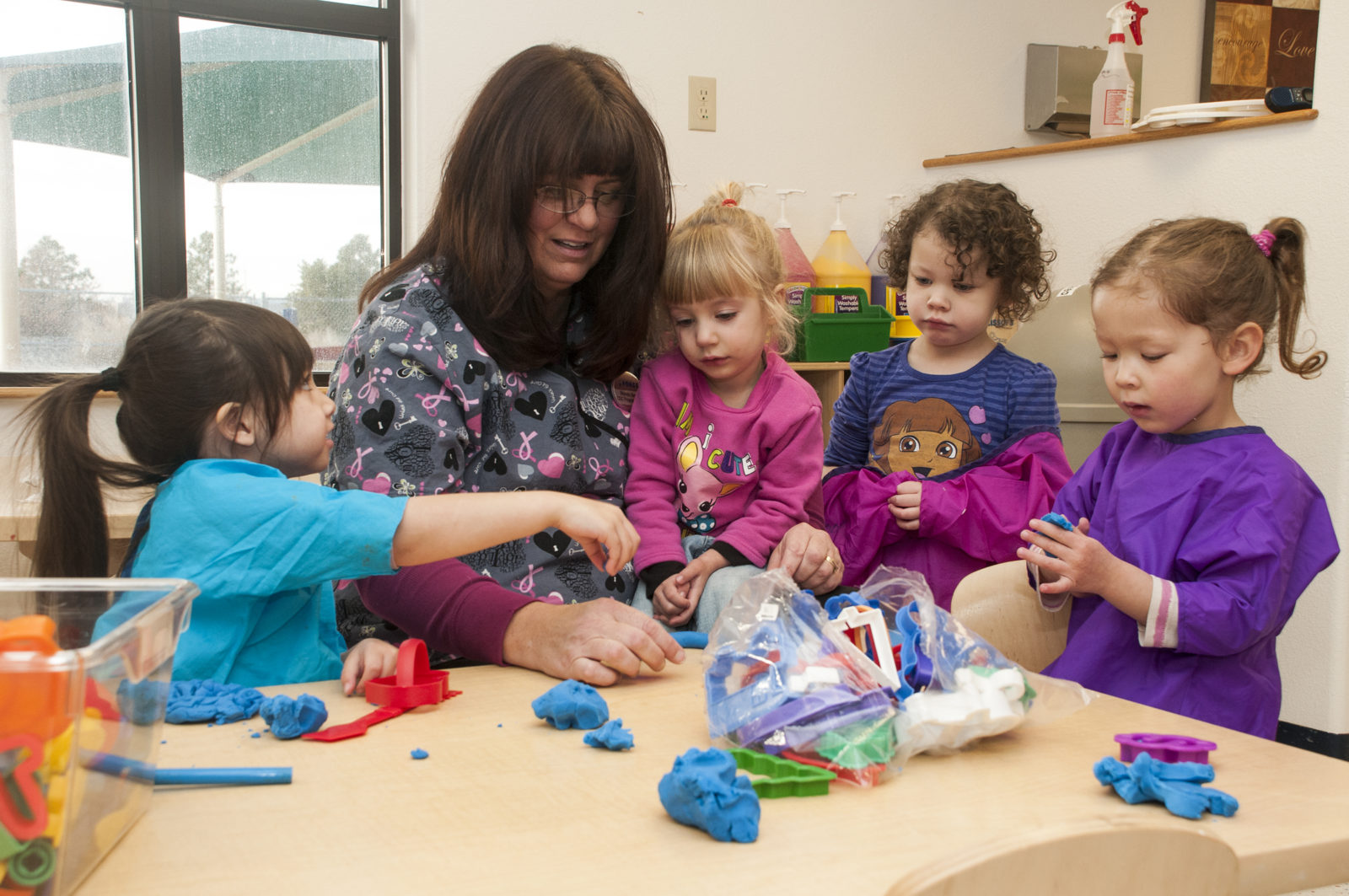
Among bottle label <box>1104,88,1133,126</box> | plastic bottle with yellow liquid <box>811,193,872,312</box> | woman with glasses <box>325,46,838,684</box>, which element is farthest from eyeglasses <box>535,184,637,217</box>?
bottle label <box>1104,88,1133,126</box>

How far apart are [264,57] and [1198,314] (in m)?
2.68

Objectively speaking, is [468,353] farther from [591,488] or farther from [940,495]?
[940,495]

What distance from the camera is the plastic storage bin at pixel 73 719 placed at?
45 centimetres

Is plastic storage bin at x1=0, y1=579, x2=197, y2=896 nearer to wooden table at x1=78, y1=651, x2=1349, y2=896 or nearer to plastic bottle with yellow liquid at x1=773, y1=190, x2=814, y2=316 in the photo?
wooden table at x1=78, y1=651, x2=1349, y2=896

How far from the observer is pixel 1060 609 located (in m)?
1.12

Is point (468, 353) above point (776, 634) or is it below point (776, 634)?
above

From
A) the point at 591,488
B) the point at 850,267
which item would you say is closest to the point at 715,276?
the point at 591,488

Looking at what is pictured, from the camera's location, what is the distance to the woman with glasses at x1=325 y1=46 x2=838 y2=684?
1.12 m

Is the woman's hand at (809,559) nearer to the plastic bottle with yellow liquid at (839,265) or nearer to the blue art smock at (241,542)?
the blue art smock at (241,542)

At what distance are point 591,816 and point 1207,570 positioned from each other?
0.74 m

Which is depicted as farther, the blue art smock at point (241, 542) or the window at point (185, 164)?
the window at point (185, 164)

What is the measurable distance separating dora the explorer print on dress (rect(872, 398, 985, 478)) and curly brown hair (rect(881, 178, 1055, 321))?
215 millimetres

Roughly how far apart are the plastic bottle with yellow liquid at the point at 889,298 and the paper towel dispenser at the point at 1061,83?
714mm

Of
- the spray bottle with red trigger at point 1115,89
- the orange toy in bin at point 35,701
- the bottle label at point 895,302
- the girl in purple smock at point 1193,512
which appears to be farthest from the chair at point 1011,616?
the spray bottle with red trigger at point 1115,89
